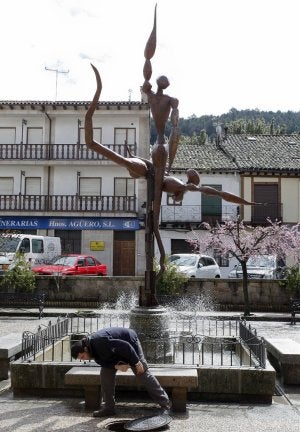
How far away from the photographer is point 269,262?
2612 centimetres

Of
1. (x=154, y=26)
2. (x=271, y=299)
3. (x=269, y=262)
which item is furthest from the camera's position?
(x=269, y=262)

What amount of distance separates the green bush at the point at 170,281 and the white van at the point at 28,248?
6161 millimetres

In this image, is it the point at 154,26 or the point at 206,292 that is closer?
the point at 154,26

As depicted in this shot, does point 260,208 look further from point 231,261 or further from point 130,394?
point 130,394

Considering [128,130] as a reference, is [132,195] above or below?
below

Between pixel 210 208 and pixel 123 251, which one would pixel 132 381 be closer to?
pixel 123 251

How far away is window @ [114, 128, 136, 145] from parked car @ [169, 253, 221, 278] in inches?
442

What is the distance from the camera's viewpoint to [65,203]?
32.6m

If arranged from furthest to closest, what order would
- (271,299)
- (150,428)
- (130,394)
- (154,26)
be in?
(271,299), (154,26), (130,394), (150,428)

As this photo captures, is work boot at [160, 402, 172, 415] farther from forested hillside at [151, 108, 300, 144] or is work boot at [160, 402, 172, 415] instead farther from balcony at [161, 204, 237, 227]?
forested hillside at [151, 108, 300, 144]

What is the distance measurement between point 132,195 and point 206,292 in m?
13.4

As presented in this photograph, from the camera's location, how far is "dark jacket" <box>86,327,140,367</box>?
602 centimetres

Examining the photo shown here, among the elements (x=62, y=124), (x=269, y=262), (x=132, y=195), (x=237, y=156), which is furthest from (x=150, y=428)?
(x=237, y=156)

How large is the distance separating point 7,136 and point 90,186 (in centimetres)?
629
